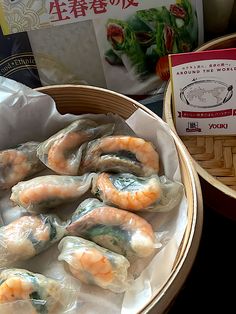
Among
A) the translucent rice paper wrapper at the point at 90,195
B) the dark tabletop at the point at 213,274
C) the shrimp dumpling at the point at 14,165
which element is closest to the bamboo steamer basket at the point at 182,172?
the translucent rice paper wrapper at the point at 90,195

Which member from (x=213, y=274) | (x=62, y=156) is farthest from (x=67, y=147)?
(x=213, y=274)

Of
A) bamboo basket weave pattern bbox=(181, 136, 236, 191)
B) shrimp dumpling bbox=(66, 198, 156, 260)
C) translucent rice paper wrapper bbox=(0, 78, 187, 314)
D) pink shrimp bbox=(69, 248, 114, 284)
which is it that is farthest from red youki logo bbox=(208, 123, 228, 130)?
pink shrimp bbox=(69, 248, 114, 284)

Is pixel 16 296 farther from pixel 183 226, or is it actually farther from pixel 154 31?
pixel 154 31

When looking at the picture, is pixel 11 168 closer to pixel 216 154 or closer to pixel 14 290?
pixel 14 290

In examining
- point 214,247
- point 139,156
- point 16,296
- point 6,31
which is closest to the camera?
point 16,296

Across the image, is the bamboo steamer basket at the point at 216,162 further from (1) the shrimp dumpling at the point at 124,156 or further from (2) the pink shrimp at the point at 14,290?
(2) the pink shrimp at the point at 14,290

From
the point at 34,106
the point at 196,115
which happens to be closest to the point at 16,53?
the point at 34,106
